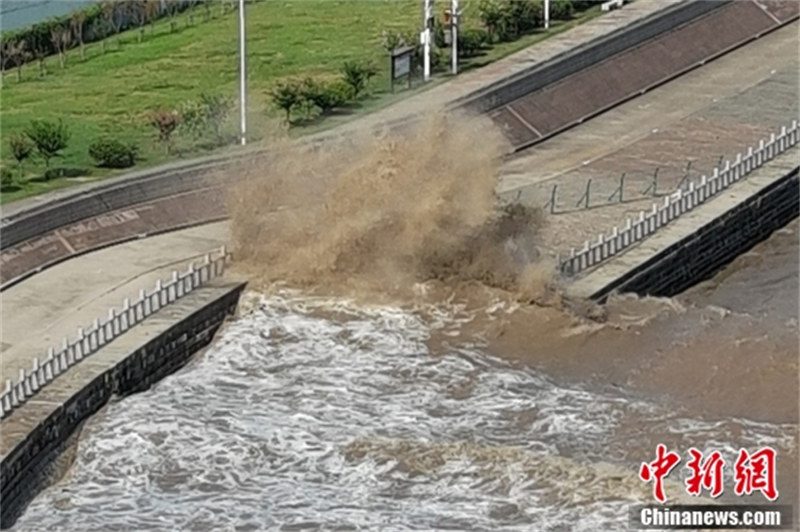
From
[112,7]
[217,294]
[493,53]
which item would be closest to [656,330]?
[217,294]

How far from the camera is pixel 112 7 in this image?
142ft

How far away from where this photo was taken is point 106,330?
2467cm

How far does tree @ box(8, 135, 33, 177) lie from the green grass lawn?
16cm

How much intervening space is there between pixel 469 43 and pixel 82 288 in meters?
15.4

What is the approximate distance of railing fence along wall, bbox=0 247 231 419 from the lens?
2256 centimetres

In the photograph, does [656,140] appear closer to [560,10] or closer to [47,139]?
[560,10]

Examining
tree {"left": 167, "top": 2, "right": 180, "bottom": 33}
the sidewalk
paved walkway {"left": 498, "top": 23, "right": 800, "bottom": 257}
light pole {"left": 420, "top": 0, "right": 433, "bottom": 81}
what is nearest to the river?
paved walkway {"left": 498, "top": 23, "right": 800, "bottom": 257}

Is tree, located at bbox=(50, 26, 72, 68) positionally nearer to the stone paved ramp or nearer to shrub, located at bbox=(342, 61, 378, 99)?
shrub, located at bbox=(342, 61, 378, 99)

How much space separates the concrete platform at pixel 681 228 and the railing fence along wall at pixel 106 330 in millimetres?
5134

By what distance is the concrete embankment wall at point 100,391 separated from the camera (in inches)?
834

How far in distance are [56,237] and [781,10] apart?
2365cm

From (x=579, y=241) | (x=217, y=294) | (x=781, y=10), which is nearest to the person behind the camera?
(x=217, y=294)

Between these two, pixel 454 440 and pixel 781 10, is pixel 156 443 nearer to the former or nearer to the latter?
pixel 454 440

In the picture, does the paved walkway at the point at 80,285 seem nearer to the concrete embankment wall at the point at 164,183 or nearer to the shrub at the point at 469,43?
the concrete embankment wall at the point at 164,183
